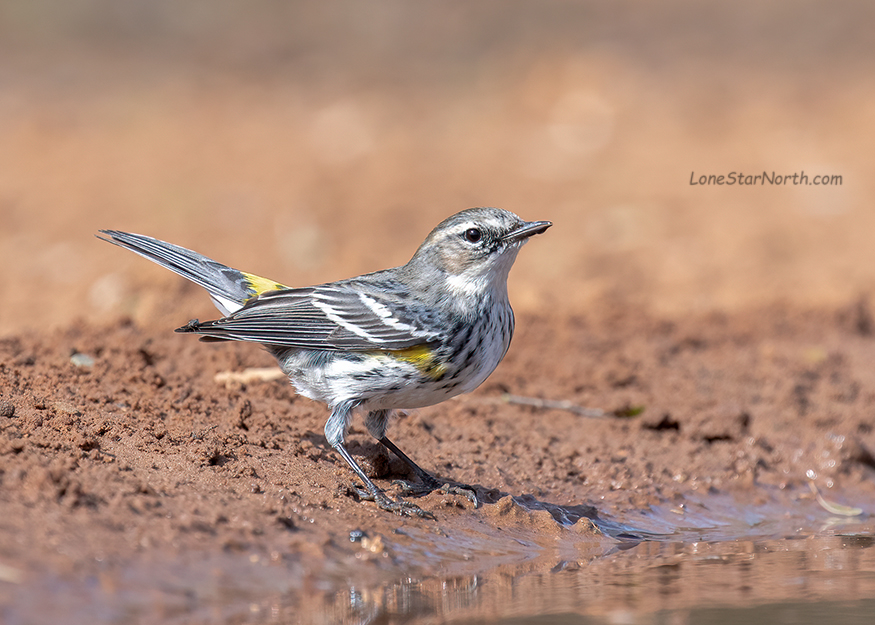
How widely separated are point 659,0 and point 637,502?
65.1ft

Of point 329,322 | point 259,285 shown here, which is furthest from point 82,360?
point 329,322

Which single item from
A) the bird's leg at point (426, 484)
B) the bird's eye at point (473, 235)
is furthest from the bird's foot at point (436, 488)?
the bird's eye at point (473, 235)

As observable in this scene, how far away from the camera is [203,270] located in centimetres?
653

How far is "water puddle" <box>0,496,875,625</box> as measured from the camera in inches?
163

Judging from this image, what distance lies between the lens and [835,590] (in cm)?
479

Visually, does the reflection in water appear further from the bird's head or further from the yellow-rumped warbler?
the bird's head

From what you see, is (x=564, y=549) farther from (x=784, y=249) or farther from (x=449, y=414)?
(x=784, y=249)

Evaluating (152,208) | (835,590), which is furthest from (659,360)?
(152,208)

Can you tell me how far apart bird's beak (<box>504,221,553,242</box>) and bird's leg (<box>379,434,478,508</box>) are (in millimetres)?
1475

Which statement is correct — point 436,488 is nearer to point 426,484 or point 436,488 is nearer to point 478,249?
point 426,484

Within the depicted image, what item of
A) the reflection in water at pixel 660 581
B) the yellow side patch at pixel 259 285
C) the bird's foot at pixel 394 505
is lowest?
the reflection in water at pixel 660 581

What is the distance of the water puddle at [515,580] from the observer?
4137mm

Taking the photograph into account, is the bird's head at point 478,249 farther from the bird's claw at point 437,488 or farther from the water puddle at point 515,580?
the water puddle at point 515,580

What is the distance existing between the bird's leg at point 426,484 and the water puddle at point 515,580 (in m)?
0.18
